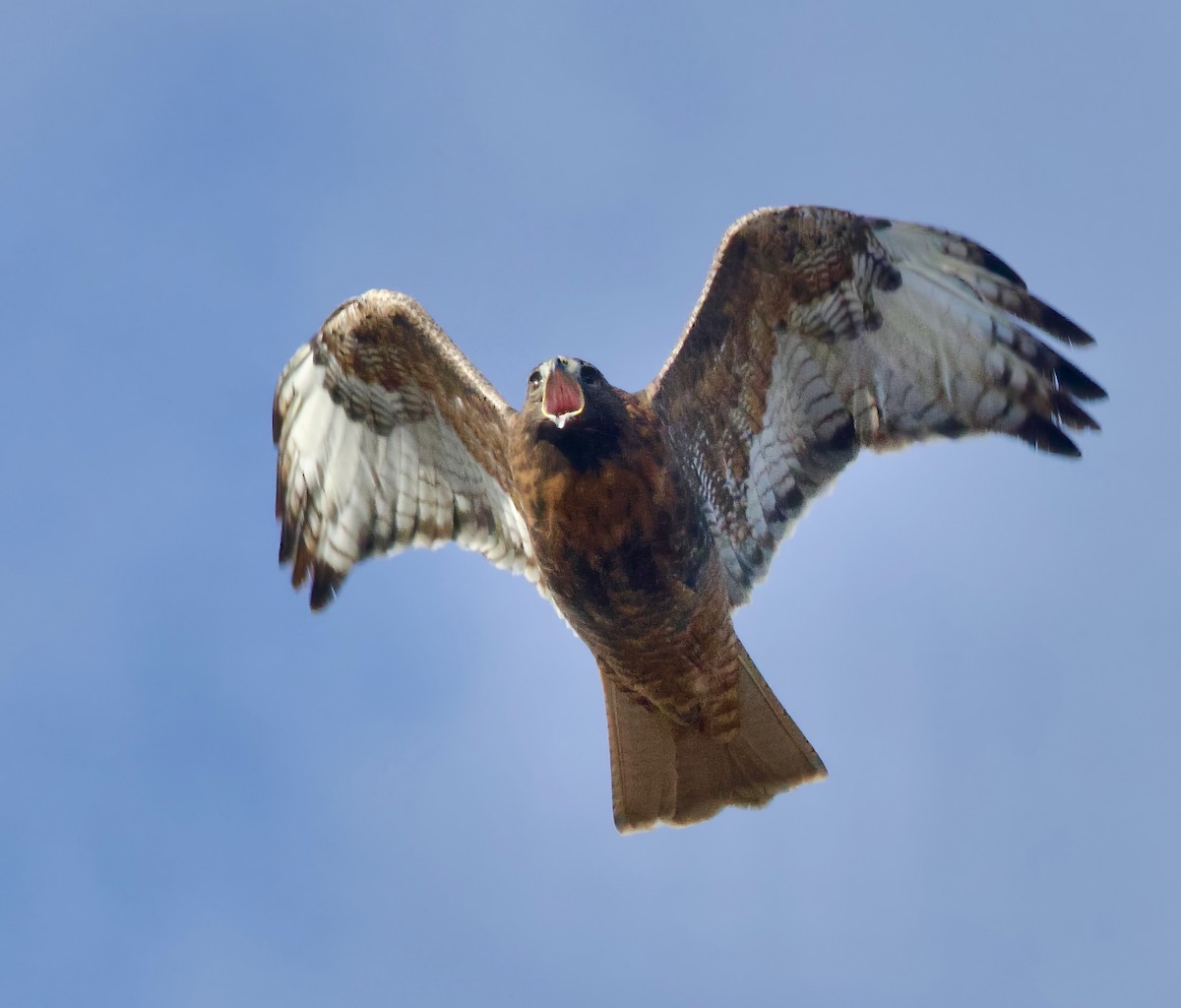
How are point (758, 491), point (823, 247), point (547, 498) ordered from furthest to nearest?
point (758, 491), point (823, 247), point (547, 498)

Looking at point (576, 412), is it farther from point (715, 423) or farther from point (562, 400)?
point (715, 423)

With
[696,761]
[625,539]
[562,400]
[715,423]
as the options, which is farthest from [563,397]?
[696,761]

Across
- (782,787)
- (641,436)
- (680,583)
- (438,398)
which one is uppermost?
(438,398)

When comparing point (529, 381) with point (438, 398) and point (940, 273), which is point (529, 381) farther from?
point (940, 273)

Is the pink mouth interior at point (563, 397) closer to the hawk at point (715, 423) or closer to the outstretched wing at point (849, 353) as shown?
the hawk at point (715, 423)

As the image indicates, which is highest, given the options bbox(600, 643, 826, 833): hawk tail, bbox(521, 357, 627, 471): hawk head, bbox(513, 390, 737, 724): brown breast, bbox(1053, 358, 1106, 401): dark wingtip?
bbox(1053, 358, 1106, 401): dark wingtip

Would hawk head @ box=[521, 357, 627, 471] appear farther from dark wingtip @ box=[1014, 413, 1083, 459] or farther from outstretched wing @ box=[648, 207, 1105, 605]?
dark wingtip @ box=[1014, 413, 1083, 459]

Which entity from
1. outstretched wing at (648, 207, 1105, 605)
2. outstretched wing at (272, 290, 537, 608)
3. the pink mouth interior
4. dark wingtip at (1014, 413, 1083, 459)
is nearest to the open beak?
→ the pink mouth interior

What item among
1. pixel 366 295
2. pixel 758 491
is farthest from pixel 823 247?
pixel 366 295
